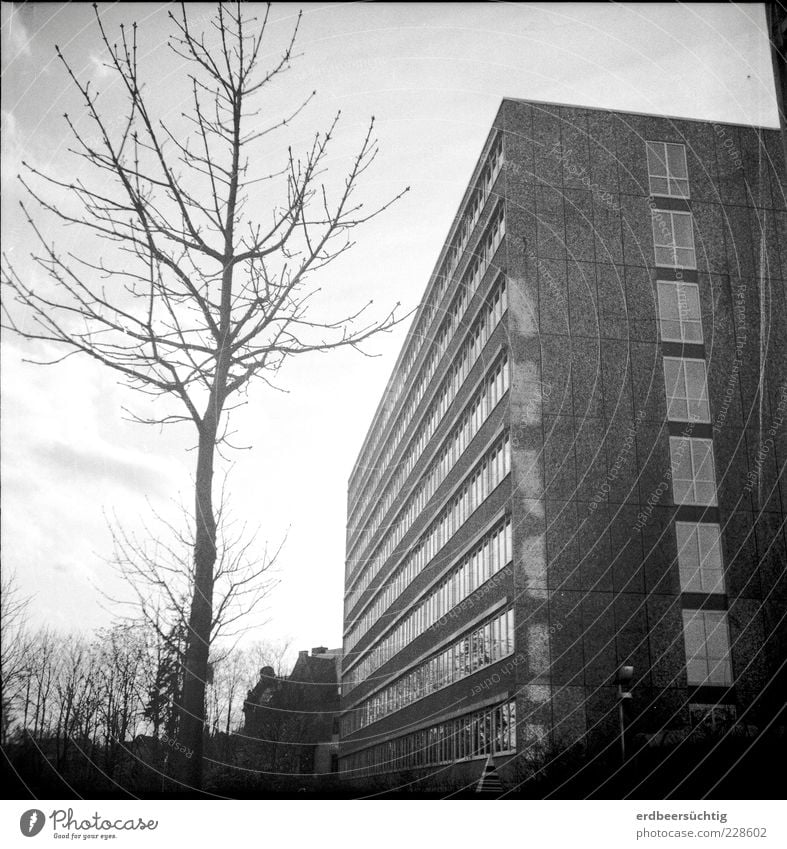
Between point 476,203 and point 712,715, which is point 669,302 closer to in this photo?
point 476,203

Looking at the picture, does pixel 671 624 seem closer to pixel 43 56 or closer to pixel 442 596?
pixel 442 596

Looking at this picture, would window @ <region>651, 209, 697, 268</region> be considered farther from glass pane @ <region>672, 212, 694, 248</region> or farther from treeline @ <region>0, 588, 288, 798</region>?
treeline @ <region>0, 588, 288, 798</region>

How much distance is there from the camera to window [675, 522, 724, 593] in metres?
23.7

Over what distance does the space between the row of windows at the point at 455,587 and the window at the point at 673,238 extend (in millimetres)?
8633

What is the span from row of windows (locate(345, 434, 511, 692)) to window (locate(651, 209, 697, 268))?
6.70m

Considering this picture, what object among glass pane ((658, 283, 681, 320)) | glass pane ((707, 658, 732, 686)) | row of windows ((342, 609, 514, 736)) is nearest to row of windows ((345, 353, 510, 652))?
glass pane ((658, 283, 681, 320))

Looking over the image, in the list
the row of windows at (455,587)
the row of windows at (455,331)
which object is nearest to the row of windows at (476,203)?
the row of windows at (455,331)

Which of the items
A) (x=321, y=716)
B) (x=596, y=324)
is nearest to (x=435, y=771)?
(x=596, y=324)

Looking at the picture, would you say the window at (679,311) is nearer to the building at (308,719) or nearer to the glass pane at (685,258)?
the glass pane at (685,258)

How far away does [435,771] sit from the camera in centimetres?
2902

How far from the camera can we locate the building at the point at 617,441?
22.1m

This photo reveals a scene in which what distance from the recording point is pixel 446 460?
3459cm

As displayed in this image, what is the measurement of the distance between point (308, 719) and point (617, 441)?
35.6 m

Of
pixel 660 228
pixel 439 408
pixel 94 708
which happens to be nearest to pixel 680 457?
pixel 660 228
